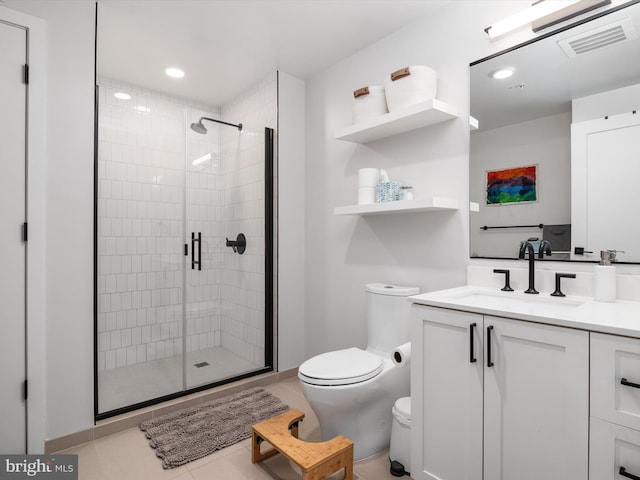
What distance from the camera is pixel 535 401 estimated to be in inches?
48.9

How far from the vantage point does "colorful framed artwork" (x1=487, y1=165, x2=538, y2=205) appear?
1823mm

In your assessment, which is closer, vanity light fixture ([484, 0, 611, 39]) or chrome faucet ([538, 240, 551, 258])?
vanity light fixture ([484, 0, 611, 39])

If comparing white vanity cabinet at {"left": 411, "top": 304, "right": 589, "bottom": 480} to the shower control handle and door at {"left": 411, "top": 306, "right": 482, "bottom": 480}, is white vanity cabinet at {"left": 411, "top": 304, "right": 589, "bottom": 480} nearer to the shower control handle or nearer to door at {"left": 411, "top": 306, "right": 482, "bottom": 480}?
door at {"left": 411, "top": 306, "right": 482, "bottom": 480}

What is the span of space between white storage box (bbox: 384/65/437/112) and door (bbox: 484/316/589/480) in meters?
1.34

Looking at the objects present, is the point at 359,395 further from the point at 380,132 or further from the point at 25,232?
the point at 25,232

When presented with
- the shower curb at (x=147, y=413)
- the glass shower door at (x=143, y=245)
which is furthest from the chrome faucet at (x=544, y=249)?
the glass shower door at (x=143, y=245)

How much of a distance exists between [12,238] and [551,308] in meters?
2.65

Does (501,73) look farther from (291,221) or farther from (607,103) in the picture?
(291,221)

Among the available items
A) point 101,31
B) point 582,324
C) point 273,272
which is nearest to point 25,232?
point 101,31

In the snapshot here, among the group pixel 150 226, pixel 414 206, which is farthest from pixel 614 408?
pixel 150 226

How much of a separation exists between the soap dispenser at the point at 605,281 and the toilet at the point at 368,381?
2.87ft

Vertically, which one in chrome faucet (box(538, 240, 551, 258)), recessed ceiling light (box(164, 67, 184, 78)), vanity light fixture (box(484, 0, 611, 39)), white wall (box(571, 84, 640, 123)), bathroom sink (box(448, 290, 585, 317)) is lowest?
bathroom sink (box(448, 290, 585, 317))

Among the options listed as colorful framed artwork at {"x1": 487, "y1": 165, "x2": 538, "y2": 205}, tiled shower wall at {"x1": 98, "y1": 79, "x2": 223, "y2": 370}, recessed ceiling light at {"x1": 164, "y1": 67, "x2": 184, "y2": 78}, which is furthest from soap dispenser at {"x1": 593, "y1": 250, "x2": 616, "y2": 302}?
recessed ceiling light at {"x1": 164, "y1": 67, "x2": 184, "y2": 78}

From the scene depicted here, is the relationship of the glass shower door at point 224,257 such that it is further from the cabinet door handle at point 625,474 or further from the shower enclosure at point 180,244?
the cabinet door handle at point 625,474
